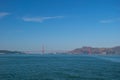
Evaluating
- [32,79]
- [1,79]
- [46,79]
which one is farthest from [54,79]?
[1,79]

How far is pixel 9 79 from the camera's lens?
129 ft

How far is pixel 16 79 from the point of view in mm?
39469

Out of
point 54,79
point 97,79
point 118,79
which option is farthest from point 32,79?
point 118,79

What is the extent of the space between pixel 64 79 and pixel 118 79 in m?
9.32

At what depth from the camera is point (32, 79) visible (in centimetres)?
3941

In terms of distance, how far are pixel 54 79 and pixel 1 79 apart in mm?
9125

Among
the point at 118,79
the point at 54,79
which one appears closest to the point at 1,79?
the point at 54,79

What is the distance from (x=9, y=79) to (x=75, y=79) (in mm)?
11466

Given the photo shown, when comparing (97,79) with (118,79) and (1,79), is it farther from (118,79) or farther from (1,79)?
(1,79)

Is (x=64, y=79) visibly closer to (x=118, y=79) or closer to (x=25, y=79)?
(x=25, y=79)

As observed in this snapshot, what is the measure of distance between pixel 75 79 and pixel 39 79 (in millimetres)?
6268

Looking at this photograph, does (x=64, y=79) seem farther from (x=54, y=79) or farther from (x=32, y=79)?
(x=32, y=79)

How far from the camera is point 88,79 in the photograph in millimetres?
39812

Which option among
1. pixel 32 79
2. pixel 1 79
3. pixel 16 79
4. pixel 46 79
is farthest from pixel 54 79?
pixel 1 79
